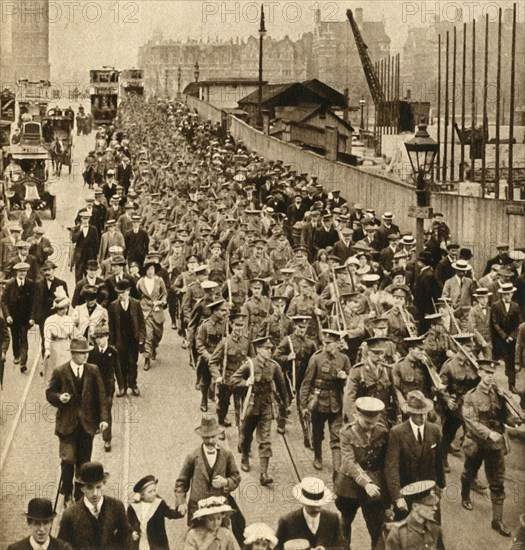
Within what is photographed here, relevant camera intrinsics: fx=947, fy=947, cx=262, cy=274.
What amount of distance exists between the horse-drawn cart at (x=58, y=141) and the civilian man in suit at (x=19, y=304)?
20.4 m

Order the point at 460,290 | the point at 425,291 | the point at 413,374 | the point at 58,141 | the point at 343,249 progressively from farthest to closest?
the point at 58,141 → the point at 343,249 → the point at 425,291 → the point at 460,290 → the point at 413,374

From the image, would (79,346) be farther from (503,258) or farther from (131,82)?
(131,82)

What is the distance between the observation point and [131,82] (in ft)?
204

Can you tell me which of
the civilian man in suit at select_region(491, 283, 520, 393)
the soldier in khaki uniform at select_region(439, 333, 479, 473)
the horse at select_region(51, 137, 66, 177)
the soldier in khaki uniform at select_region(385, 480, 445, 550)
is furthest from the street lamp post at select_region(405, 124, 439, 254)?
the horse at select_region(51, 137, 66, 177)

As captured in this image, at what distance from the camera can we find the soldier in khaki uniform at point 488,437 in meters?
8.10

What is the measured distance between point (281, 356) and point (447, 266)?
404cm

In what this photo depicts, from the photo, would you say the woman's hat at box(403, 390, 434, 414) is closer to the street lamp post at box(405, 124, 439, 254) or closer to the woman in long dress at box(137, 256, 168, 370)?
the woman in long dress at box(137, 256, 168, 370)

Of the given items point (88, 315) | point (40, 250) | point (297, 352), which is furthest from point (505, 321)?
point (40, 250)

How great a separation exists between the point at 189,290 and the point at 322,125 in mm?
20860

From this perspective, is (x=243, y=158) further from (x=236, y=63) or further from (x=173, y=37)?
(x=173, y=37)

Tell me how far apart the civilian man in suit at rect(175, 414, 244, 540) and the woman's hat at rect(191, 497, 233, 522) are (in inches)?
5.8

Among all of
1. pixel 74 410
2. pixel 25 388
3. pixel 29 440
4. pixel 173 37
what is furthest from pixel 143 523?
pixel 173 37

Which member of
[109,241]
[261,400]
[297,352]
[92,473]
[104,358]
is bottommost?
[261,400]

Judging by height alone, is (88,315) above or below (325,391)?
above
